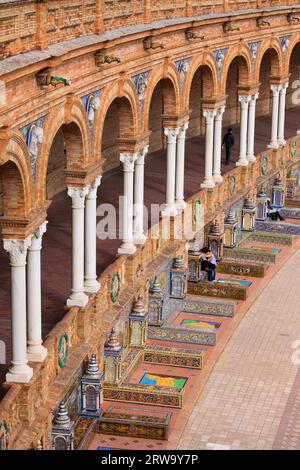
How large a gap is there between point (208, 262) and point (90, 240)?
7.16m

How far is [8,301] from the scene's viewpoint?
21.5m

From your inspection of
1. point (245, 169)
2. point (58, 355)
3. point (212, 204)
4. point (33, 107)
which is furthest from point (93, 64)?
point (245, 169)

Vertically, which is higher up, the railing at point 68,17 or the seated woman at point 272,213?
the railing at point 68,17

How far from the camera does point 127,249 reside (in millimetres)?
24141

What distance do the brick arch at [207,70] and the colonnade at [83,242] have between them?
0.59 metres

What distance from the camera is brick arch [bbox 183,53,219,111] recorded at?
28125 millimetres

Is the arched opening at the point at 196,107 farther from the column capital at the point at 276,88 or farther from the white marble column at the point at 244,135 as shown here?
the white marble column at the point at 244,135

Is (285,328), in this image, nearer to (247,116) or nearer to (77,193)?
(77,193)

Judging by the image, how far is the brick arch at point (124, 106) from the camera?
21766 mm

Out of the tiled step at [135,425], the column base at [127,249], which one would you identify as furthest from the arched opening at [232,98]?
the tiled step at [135,425]

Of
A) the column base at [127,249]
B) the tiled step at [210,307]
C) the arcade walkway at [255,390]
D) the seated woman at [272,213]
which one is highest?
the column base at [127,249]

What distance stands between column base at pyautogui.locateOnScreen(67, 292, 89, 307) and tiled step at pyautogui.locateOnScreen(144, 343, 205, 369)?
2949 mm

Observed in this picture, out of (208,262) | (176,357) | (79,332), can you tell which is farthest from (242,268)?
(79,332)

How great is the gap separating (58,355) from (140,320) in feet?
14.7
